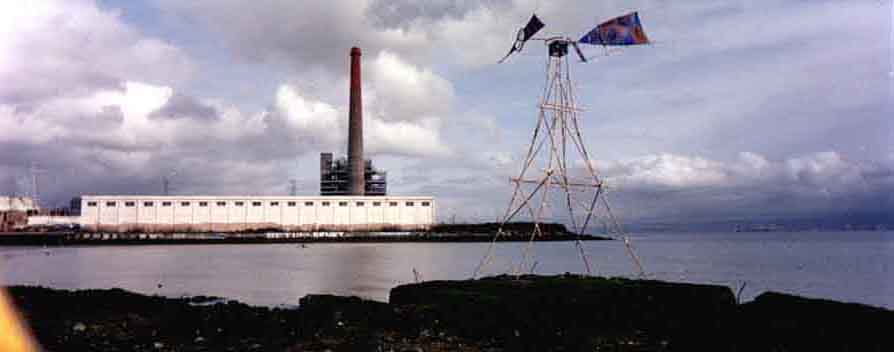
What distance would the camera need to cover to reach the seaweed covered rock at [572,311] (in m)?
13.1

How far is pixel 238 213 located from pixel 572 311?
10893cm

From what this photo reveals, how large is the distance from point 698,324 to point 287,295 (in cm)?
2239

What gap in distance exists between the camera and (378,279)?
42531mm

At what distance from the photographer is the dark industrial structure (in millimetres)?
105688

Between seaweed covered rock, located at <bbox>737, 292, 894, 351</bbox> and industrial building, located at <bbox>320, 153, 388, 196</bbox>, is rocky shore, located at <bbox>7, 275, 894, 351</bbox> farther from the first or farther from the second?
industrial building, located at <bbox>320, 153, 388, 196</bbox>

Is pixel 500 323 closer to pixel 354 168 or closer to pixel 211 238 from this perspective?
pixel 354 168

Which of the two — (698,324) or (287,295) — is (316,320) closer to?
(698,324)


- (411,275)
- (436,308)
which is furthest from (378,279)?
(436,308)

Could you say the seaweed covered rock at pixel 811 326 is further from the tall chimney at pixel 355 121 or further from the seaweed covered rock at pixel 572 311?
the tall chimney at pixel 355 121

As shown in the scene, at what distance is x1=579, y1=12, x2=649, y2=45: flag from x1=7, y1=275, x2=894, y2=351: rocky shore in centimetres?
712

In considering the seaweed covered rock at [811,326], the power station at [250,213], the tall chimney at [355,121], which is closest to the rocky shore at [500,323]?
the seaweed covered rock at [811,326]

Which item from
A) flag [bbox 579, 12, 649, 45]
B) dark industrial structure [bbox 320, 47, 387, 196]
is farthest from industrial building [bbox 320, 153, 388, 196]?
flag [bbox 579, 12, 649, 45]

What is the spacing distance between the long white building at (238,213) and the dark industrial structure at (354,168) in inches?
166

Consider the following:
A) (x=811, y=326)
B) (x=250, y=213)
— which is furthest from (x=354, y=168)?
(x=811, y=326)
